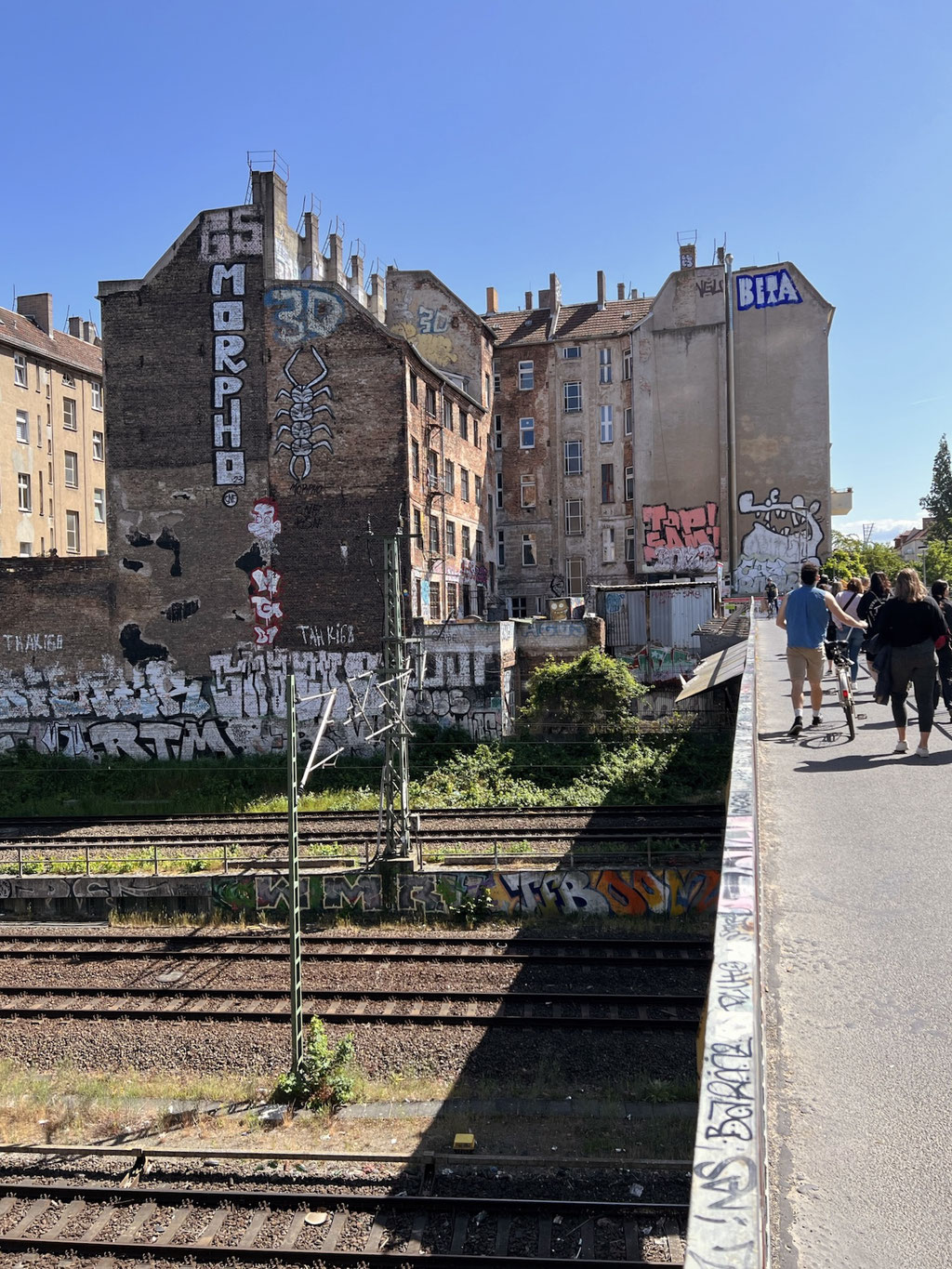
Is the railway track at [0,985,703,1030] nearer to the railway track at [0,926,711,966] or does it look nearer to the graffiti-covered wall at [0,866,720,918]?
the railway track at [0,926,711,966]

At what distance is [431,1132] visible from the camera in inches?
459

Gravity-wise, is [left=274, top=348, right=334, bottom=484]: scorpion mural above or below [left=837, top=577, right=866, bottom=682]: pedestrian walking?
above

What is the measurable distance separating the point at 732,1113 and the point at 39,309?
166ft

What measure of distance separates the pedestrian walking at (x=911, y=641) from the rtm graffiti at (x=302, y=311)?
26.1 metres

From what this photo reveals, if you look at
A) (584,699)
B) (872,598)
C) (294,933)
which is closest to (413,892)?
(294,933)

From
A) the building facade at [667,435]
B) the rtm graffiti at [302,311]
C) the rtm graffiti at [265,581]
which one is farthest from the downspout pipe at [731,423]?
the rtm graffiti at [265,581]

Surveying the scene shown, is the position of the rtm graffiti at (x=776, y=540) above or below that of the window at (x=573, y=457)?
below

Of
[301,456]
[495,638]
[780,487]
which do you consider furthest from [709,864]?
→ [780,487]

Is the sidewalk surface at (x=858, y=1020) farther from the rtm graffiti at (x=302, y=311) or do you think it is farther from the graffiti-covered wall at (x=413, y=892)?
the rtm graffiti at (x=302, y=311)

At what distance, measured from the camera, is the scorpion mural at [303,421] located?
32.1 meters

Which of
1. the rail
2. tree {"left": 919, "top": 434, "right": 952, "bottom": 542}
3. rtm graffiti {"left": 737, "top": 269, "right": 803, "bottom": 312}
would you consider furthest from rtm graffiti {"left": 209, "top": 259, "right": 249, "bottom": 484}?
tree {"left": 919, "top": 434, "right": 952, "bottom": 542}

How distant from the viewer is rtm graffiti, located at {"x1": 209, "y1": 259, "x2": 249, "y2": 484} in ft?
106

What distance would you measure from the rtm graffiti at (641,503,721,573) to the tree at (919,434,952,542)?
174 feet

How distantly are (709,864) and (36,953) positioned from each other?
1278cm
